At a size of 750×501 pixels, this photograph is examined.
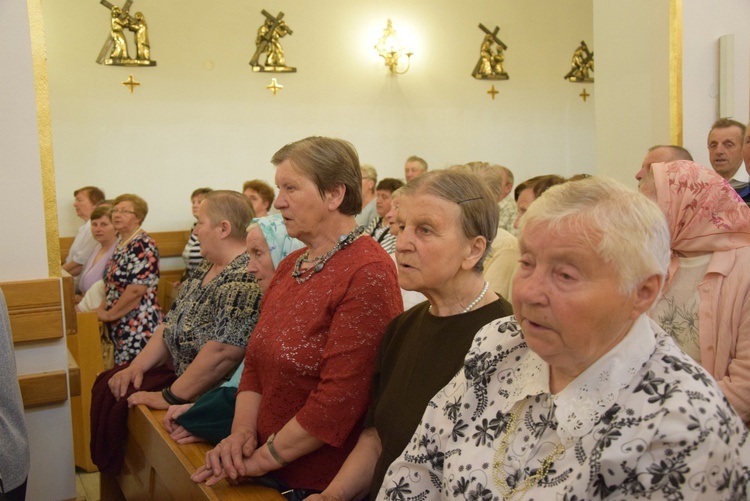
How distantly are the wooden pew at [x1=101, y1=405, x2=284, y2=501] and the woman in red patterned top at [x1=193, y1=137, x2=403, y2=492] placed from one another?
0.05 meters

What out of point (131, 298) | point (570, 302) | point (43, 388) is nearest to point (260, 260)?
point (43, 388)

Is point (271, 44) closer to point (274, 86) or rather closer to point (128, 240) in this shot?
point (274, 86)

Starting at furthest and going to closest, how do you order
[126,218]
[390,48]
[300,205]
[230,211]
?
[390,48], [126,218], [230,211], [300,205]

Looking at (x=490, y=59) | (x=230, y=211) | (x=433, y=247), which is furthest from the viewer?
(x=490, y=59)

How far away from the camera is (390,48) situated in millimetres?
8758

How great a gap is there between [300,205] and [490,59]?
7312mm

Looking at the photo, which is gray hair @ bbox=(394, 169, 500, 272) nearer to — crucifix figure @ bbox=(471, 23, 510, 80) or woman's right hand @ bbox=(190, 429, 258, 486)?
woman's right hand @ bbox=(190, 429, 258, 486)

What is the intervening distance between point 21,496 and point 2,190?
4.01ft

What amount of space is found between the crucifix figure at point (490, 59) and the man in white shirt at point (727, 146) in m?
5.09

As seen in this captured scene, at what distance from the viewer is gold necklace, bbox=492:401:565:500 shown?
1.29 m

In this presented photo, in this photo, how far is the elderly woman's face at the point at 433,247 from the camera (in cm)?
188

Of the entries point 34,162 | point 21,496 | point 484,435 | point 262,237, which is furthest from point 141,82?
point 484,435

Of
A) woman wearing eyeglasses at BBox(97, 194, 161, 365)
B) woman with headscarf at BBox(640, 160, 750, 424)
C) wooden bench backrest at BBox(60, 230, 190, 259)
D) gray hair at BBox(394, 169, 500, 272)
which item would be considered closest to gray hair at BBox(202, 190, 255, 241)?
gray hair at BBox(394, 169, 500, 272)

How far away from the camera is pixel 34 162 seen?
9.91ft
